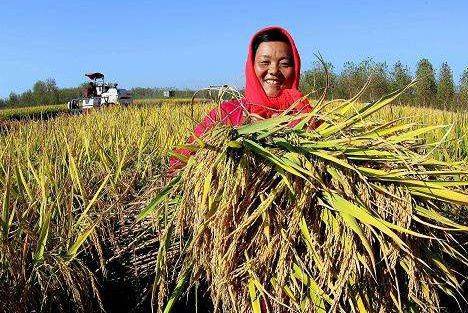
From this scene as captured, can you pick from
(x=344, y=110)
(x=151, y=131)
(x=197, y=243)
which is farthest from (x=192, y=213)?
(x=151, y=131)

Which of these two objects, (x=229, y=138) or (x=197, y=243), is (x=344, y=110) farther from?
(x=197, y=243)

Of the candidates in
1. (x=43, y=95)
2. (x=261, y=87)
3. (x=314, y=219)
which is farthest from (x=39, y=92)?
(x=314, y=219)

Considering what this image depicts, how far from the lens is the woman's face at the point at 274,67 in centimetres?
259

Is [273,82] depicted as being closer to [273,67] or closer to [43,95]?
[273,67]

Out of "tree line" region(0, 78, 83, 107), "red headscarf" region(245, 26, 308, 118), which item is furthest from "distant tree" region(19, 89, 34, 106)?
"red headscarf" region(245, 26, 308, 118)

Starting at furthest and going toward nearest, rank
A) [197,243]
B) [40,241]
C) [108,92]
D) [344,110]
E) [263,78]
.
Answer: [108,92] → [263,78] → [40,241] → [344,110] → [197,243]

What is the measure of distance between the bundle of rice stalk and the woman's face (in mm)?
1089

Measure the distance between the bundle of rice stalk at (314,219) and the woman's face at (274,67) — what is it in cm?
109

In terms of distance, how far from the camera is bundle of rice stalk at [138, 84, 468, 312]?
1.39 m

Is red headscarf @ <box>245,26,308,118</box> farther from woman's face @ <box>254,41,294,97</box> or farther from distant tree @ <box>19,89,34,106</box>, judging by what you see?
distant tree @ <box>19,89,34,106</box>

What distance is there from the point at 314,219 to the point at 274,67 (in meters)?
1.28

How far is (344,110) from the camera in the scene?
168 centimetres

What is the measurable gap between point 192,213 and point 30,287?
635 mm

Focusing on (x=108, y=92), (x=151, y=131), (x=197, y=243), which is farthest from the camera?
(x=108, y=92)
